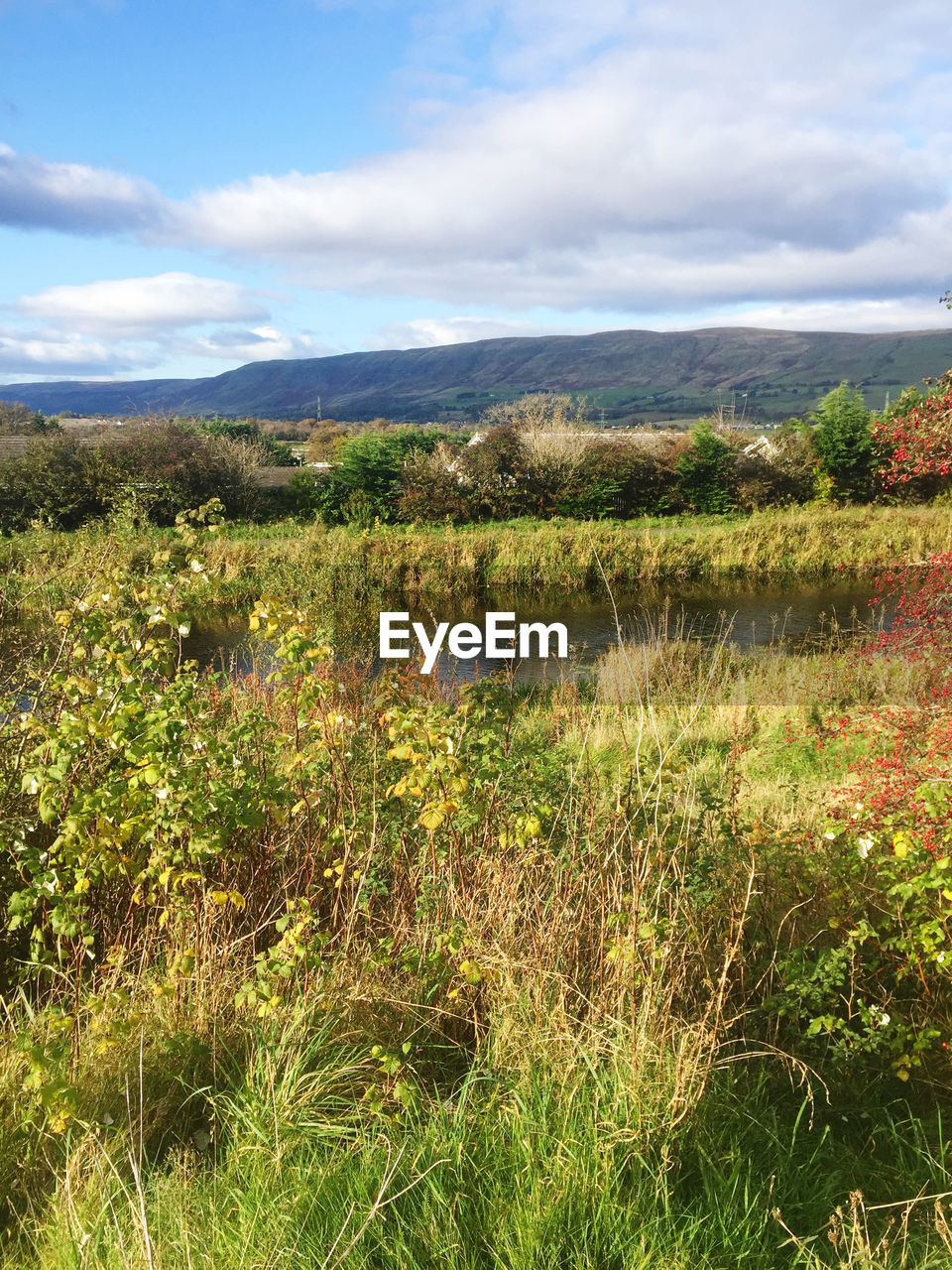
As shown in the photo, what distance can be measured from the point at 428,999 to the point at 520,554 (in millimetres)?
17315

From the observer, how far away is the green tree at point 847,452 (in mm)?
26734

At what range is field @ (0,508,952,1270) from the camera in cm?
190

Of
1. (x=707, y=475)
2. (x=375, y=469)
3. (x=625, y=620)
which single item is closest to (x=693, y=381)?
(x=707, y=475)

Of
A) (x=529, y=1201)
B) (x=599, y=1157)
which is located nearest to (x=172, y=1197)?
(x=529, y=1201)

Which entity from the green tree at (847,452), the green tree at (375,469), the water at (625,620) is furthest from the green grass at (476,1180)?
the green tree at (847,452)

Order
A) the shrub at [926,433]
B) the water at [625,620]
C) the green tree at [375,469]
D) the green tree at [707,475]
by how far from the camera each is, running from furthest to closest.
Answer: the green tree at [707,475] < the green tree at [375,469] < the water at [625,620] < the shrub at [926,433]

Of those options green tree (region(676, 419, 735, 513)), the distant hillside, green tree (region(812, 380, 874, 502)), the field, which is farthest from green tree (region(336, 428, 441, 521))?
the distant hillside

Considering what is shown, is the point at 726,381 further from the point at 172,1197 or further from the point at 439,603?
the point at 172,1197

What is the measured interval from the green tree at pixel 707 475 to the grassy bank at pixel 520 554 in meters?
3.04

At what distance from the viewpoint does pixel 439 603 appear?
59.5 feet

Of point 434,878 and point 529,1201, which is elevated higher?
point 434,878

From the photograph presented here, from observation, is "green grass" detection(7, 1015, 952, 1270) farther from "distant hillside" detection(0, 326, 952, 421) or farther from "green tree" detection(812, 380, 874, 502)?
"distant hillside" detection(0, 326, 952, 421)

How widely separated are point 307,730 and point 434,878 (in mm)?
850

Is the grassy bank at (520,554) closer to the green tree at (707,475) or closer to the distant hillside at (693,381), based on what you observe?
the green tree at (707,475)
